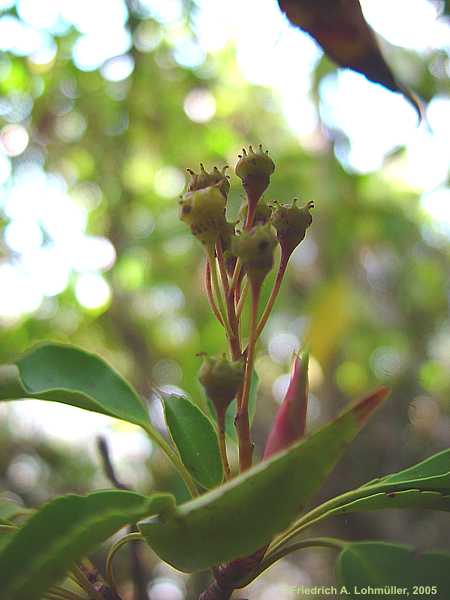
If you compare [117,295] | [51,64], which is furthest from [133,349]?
[51,64]

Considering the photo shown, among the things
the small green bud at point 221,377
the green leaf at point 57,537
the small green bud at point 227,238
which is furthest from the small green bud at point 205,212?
the green leaf at point 57,537

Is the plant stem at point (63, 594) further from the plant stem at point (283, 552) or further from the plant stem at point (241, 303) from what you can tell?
the plant stem at point (241, 303)

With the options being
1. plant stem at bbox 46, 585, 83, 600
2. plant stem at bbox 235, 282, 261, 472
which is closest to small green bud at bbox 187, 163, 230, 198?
plant stem at bbox 235, 282, 261, 472

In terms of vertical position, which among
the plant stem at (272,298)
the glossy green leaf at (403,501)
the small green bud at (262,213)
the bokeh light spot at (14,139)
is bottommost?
the glossy green leaf at (403,501)

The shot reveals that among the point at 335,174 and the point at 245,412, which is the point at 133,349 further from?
the point at 245,412

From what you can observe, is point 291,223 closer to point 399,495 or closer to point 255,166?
point 255,166

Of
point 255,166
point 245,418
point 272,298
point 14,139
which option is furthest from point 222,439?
point 14,139
